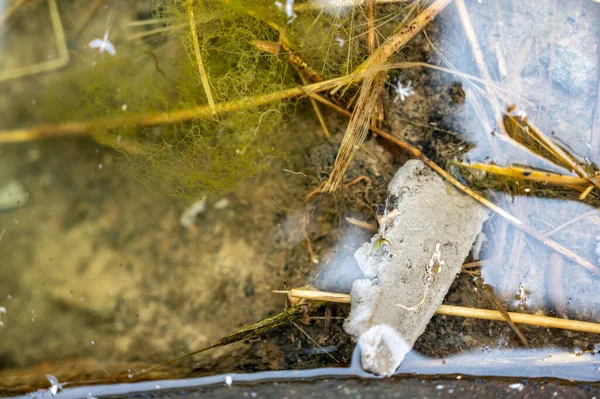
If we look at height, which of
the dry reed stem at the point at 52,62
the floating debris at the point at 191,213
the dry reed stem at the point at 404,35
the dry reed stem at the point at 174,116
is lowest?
the floating debris at the point at 191,213

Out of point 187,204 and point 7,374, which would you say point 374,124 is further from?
point 7,374

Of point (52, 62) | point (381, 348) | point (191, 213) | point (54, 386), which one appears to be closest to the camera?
point (381, 348)

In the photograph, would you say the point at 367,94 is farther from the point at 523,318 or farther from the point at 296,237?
the point at 523,318

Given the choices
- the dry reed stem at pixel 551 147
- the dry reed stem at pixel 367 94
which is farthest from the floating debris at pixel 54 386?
the dry reed stem at pixel 551 147

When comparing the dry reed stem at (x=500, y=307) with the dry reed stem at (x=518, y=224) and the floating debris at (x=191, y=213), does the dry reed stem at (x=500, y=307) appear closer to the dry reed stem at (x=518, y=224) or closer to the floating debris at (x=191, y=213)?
the dry reed stem at (x=518, y=224)

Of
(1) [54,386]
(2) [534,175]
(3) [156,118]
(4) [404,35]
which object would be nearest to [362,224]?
(2) [534,175]

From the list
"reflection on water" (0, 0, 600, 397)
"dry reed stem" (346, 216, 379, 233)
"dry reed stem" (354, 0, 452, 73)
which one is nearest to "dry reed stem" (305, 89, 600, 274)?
"reflection on water" (0, 0, 600, 397)
